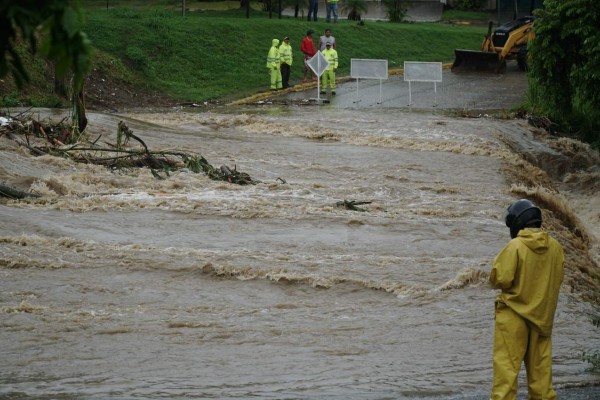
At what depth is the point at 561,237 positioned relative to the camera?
51.9 feet

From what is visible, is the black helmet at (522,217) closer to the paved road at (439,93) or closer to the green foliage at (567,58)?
the green foliage at (567,58)

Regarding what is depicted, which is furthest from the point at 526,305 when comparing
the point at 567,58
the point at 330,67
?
the point at 330,67

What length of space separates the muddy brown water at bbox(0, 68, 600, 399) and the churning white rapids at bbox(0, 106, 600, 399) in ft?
0.10

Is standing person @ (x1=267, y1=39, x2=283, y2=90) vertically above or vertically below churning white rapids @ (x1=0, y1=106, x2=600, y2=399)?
above

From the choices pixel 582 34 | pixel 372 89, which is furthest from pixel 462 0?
pixel 582 34

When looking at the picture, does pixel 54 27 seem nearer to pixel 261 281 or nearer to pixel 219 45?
pixel 261 281

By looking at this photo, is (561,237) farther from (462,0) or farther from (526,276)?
(462,0)

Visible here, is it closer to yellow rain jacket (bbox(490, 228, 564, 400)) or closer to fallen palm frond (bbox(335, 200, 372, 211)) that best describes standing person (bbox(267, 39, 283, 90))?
fallen palm frond (bbox(335, 200, 372, 211))

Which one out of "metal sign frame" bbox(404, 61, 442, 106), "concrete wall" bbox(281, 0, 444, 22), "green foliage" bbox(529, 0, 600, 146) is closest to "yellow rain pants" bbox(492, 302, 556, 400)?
"green foliage" bbox(529, 0, 600, 146)

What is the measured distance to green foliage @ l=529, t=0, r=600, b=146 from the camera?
860 inches

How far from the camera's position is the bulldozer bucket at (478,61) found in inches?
1489

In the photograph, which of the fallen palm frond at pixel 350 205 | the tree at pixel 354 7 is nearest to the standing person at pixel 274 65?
the tree at pixel 354 7

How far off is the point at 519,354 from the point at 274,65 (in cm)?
2652

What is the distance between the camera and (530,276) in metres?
7.71
